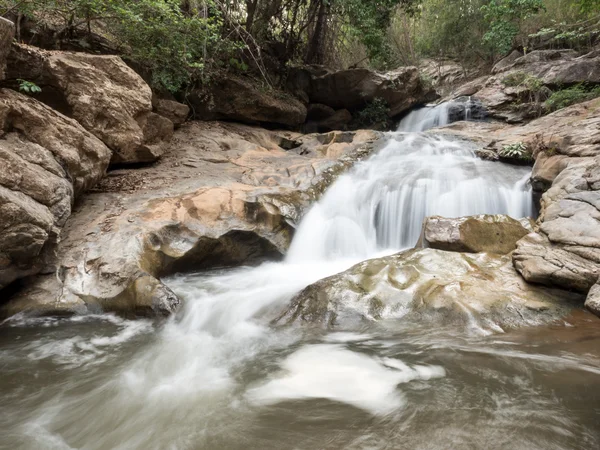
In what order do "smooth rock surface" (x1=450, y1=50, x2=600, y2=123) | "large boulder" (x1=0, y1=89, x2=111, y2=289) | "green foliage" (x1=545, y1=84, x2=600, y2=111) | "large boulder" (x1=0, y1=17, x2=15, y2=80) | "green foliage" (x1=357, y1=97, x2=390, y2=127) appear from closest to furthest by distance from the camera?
"large boulder" (x1=0, y1=89, x2=111, y2=289) < "large boulder" (x1=0, y1=17, x2=15, y2=80) < "green foliage" (x1=545, y1=84, x2=600, y2=111) < "smooth rock surface" (x1=450, y1=50, x2=600, y2=123) < "green foliage" (x1=357, y1=97, x2=390, y2=127)

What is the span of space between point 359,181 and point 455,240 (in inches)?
138

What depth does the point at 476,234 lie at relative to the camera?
4691 millimetres

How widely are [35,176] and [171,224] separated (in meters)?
1.73

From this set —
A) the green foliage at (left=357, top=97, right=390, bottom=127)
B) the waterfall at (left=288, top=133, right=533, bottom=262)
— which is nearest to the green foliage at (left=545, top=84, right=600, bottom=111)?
the waterfall at (left=288, top=133, right=533, bottom=262)

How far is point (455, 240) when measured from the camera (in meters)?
4.64

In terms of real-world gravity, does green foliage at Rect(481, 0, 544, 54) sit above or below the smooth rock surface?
above

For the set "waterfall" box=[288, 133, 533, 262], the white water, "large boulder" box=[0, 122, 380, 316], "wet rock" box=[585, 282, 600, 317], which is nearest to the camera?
"wet rock" box=[585, 282, 600, 317]

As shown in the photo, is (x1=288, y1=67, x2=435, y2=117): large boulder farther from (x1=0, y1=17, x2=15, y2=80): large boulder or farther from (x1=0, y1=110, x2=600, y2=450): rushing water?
(x1=0, y1=110, x2=600, y2=450): rushing water

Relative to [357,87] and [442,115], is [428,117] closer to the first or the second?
[442,115]

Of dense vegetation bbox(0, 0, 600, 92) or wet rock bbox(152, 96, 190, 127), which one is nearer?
dense vegetation bbox(0, 0, 600, 92)

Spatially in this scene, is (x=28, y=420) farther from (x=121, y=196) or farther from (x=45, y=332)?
(x=121, y=196)

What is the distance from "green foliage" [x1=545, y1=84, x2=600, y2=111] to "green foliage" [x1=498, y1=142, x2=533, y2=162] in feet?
13.9

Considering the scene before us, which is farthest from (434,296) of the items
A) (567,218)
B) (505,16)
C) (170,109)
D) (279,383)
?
(505,16)

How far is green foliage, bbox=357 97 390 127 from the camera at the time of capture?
14902mm
